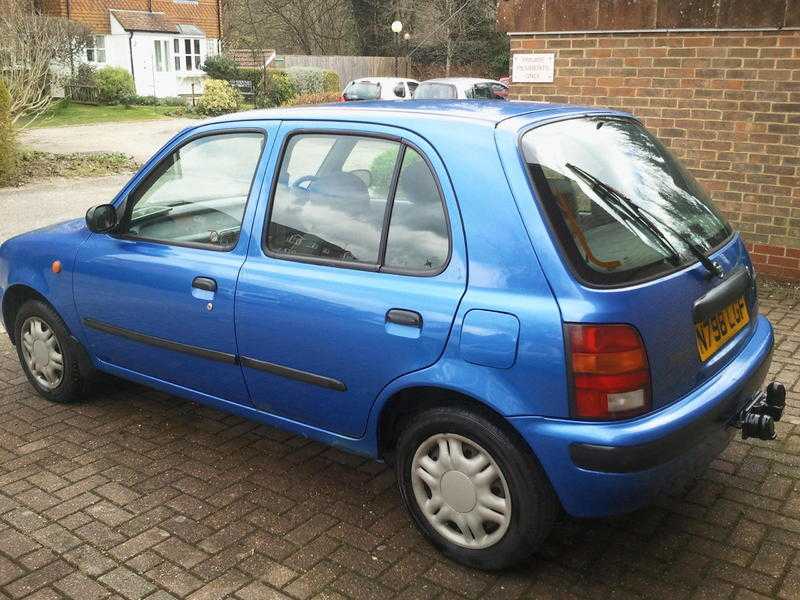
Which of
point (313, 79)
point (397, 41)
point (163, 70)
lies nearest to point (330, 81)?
point (313, 79)

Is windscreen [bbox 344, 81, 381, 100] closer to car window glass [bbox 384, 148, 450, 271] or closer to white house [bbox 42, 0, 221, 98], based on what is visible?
white house [bbox 42, 0, 221, 98]

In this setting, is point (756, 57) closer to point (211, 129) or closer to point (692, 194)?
point (692, 194)

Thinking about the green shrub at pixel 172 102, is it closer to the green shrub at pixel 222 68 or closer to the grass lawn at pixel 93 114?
the grass lawn at pixel 93 114

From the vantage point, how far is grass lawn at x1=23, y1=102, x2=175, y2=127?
26953 millimetres

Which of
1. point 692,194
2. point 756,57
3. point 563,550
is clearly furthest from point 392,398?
point 756,57

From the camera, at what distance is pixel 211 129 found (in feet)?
12.8

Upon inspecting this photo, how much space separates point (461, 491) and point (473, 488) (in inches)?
2.4

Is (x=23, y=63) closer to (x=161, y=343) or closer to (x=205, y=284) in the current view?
(x=161, y=343)

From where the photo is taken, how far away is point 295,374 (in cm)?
344

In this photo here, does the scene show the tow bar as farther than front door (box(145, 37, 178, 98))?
No

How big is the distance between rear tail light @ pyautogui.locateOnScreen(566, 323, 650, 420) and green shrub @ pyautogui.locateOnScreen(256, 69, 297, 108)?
108 ft

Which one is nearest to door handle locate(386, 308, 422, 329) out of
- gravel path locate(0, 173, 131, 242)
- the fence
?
gravel path locate(0, 173, 131, 242)

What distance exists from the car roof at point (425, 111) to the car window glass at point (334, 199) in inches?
4.0

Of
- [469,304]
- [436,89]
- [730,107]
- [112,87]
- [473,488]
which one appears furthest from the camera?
[112,87]
